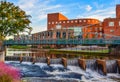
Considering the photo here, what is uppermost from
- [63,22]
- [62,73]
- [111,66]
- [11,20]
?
[63,22]

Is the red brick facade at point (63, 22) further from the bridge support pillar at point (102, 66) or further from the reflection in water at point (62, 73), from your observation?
the bridge support pillar at point (102, 66)

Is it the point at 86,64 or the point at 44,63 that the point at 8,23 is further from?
the point at 86,64

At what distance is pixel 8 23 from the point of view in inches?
2323

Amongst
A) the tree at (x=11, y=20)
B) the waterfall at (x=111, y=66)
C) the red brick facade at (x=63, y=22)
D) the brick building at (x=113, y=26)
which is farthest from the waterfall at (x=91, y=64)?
the red brick facade at (x=63, y=22)

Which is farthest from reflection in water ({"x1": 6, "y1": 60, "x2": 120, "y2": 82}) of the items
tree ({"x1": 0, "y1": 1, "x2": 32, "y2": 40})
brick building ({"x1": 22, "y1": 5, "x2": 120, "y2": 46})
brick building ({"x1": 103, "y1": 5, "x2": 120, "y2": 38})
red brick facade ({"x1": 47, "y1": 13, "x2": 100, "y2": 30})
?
red brick facade ({"x1": 47, "y1": 13, "x2": 100, "y2": 30})

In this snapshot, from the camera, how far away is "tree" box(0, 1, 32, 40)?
59188mm

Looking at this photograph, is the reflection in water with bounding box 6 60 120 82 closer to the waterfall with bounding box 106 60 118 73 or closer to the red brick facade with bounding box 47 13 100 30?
the waterfall with bounding box 106 60 118 73

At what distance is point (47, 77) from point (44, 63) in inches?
428

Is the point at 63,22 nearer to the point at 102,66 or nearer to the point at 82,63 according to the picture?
the point at 82,63

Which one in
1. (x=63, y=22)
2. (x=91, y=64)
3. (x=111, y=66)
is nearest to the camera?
(x=111, y=66)

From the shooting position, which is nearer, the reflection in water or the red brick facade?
the reflection in water

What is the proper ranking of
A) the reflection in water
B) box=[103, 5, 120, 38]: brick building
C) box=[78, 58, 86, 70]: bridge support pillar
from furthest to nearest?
box=[103, 5, 120, 38]: brick building
box=[78, 58, 86, 70]: bridge support pillar
the reflection in water

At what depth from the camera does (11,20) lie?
195 ft

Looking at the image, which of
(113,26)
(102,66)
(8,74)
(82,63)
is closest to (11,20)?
(82,63)
